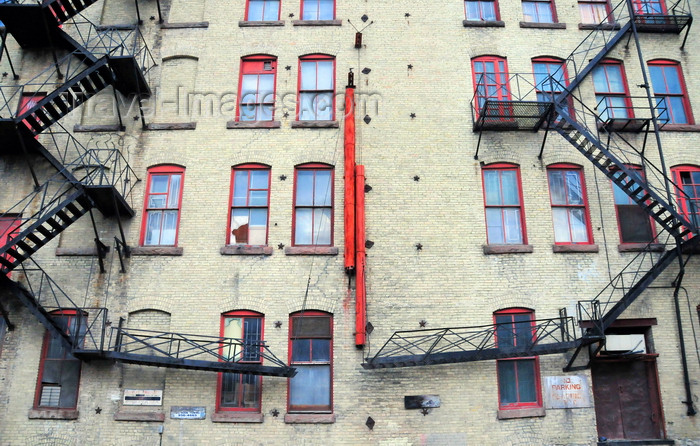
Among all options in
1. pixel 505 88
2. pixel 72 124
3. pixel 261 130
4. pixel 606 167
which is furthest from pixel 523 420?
pixel 72 124

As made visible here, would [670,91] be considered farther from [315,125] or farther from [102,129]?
[102,129]

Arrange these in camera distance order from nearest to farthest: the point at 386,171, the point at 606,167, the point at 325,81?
the point at 606,167
the point at 386,171
the point at 325,81

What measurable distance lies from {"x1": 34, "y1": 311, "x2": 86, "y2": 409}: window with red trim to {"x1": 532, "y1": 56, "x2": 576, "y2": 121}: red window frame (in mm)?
13204

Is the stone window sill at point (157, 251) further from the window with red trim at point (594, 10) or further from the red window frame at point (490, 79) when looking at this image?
the window with red trim at point (594, 10)

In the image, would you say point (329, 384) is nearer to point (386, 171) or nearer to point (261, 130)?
point (386, 171)

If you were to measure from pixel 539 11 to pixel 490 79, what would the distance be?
3014mm

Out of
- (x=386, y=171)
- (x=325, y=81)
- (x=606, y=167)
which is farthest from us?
(x=325, y=81)

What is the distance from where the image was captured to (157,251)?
1460cm

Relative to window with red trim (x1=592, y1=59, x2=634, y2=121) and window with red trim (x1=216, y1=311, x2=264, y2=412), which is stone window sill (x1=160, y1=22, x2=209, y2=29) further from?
window with red trim (x1=592, y1=59, x2=634, y2=121)

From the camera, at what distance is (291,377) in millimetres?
13406

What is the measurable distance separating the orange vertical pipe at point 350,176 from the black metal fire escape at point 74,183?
2923 mm

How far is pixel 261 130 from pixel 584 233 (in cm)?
883

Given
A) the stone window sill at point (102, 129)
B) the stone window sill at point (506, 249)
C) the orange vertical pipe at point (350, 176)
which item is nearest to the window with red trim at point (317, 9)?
the orange vertical pipe at point (350, 176)

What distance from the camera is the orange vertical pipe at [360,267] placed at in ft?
44.8
